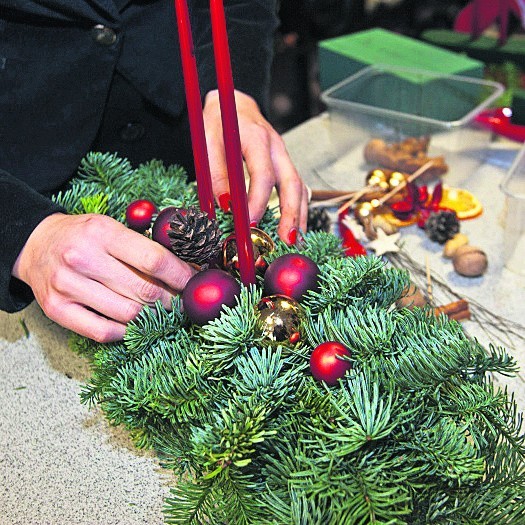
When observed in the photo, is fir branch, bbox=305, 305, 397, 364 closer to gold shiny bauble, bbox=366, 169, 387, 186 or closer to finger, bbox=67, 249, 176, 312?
finger, bbox=67, 249, 176, 312

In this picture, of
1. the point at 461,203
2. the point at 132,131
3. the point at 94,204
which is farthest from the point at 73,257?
the point at 461,203

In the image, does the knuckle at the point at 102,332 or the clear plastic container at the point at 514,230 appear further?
the clear plastic container at the point at 514,230

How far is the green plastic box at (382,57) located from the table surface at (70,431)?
0.50 metres

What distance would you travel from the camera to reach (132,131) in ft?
2.91

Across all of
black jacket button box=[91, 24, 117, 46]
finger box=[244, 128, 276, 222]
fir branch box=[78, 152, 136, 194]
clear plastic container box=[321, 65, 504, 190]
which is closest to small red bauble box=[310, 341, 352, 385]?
finger box=[244, 128, 276, 222]

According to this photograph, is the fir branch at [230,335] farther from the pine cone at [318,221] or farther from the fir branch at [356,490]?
the pine cone at [318,221]

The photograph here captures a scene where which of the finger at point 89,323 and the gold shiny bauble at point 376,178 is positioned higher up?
the finger at point 89,323

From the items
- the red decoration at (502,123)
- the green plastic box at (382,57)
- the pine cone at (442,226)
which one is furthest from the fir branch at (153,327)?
the green plastic box at (382,57)

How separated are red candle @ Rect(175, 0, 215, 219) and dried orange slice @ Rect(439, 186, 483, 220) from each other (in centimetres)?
52

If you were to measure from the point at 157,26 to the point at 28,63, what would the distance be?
169 mm

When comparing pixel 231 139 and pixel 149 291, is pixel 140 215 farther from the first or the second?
pixel 231 139

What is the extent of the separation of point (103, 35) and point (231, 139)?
0.38 meters

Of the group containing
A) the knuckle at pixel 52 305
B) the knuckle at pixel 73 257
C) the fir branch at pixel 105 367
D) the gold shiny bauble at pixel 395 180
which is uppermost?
the knuckle at pixel 73 257

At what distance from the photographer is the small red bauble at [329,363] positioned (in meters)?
0.48
